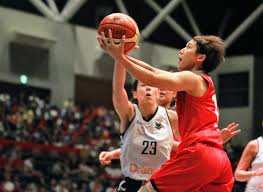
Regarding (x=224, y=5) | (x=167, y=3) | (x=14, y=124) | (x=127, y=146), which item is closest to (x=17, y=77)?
(x=14, y=124)

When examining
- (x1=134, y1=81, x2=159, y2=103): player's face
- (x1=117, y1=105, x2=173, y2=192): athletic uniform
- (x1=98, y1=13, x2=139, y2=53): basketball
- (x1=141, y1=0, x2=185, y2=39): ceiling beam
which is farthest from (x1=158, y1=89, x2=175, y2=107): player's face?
(x1=141, y1=0, x2=185, y2=39): ceiling beam

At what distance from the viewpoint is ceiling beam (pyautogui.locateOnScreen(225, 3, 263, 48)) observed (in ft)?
74.3

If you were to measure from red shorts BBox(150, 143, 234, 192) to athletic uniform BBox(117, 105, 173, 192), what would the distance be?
3.12ft

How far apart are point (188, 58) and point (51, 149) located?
10.1 metres

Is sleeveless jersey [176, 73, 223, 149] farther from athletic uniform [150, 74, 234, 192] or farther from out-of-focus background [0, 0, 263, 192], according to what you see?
out-of-focus background [0, 0, 263, 192]

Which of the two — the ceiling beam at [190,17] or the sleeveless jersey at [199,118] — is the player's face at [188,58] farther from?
→ the ceiling beam at [190,17]

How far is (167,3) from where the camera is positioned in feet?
78.6

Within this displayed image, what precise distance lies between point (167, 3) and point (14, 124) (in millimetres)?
11262

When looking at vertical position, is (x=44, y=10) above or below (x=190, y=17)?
below

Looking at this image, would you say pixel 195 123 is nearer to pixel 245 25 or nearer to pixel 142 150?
pixel 142 150

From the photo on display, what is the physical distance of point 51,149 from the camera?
46.9ft

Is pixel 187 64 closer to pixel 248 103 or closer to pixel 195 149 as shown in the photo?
pixel 195 149

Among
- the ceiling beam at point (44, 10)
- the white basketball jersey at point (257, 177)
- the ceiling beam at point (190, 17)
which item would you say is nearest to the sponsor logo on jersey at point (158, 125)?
the white basketball jersey at point (257, 177)

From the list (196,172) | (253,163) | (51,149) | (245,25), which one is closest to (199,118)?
(196,172)
